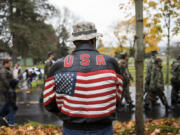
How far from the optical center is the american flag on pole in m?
1.91

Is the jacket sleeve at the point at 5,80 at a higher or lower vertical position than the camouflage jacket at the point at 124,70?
higher

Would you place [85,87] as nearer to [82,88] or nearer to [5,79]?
[82,88]

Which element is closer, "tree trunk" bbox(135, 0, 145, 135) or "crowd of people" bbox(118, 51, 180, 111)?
"tree trunk" bbox(135, 0, 145, 135)

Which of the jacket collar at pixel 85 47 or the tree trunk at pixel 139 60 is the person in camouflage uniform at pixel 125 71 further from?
the jacket collar at pixel 85 47

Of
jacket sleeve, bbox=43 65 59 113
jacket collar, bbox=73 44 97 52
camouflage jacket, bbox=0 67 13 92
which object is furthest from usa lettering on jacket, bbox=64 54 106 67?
camouflage jacket, bbox=0 67 13 92

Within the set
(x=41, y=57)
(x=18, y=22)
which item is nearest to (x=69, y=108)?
(x=18, y=22)

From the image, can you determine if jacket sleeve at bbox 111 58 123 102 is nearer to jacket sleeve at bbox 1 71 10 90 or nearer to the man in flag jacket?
the man in flag jacket

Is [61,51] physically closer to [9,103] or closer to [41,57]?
[41,57]

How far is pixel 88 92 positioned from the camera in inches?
74.9

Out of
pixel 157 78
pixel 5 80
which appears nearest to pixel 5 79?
pixel 5 80

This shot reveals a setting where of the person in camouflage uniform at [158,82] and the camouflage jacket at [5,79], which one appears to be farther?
the person in camouflage uniform at [158,82]

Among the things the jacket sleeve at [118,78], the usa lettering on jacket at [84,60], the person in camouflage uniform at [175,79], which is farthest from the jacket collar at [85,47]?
the person in camouflage uniform at [175,79]

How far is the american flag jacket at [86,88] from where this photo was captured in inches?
75.2

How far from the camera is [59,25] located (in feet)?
137
